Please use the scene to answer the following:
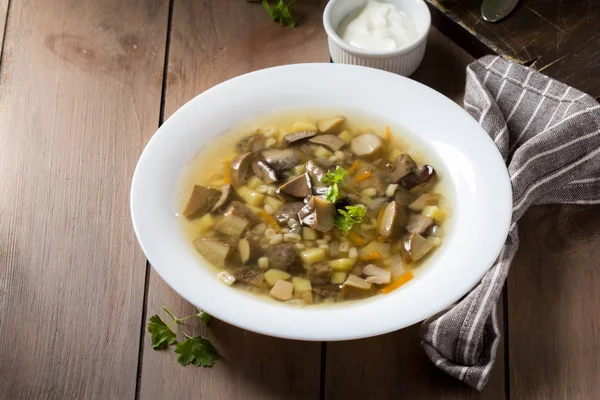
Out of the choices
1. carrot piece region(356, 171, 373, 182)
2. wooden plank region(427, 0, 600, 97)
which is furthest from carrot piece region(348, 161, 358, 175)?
wooden plank region(427, 0, 600, 97)

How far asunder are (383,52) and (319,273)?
0.87 meters

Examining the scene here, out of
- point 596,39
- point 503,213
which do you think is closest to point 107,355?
point 503,213

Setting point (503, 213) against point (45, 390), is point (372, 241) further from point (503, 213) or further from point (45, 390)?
point (45, 390)

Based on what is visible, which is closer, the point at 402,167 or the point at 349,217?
the point at 349,217

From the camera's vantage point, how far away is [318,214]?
244cm

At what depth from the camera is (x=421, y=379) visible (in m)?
2.39

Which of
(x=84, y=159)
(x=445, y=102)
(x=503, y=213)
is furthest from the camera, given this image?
(x=84, y=159)

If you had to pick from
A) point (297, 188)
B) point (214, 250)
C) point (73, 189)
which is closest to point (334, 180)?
point (297, 188)

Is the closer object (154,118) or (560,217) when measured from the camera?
(560,217)

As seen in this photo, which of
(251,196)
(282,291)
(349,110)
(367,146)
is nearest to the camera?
(282,291)

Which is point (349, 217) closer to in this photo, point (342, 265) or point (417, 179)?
point (342, 265)

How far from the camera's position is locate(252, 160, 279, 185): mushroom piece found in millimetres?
2588

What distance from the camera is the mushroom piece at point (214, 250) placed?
239 centimetres

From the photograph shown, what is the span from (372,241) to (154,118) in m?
1.01
